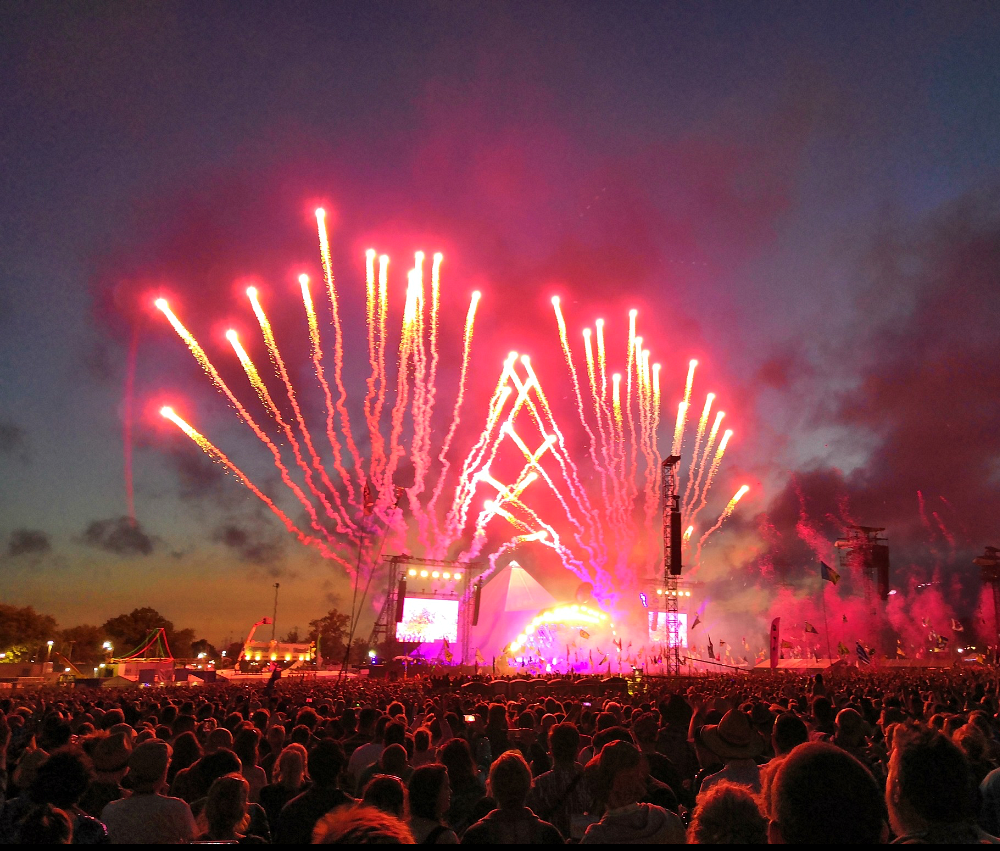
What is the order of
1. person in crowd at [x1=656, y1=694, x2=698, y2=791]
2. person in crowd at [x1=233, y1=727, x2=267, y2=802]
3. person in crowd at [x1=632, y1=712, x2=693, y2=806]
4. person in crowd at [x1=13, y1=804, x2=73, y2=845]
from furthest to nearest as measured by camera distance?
person in crowd at [x1=656, y1=694, x2=698, y2=791] < person in crowd at [x1=632, y1=712, x2=693, y2=806] < person in crowd at [x1=233, y1=727, x2=267, y2=802] < person in crowd at [x1=13, y1=804, x2=73, y2=845]

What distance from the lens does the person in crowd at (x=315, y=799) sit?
4364 mm

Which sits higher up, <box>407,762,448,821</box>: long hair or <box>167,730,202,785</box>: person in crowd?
<box>407,762,448,821</box>: long hair

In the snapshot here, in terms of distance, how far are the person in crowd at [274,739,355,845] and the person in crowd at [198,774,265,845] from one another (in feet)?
1.89

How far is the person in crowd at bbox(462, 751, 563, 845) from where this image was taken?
374 centimetres

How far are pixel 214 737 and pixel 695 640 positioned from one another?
257 feet

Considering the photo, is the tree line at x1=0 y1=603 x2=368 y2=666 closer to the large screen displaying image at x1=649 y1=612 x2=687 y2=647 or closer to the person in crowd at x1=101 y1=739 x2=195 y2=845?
the large screen displaying image at x1=649 y1=612 x2=687 y2=647

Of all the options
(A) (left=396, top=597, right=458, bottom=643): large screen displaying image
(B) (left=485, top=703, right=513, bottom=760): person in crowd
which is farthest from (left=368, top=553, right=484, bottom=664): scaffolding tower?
(B) (left=485, top=703, right=513, bottom=760): person in crowd

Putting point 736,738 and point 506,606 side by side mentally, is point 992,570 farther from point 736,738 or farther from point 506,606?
point 736,738

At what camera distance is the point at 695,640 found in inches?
3024

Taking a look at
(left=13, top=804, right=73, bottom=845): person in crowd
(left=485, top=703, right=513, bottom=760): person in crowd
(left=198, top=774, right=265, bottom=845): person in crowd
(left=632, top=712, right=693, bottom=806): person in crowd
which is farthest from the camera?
(left=485, top=703, right=513, bottom=760): person in crowd

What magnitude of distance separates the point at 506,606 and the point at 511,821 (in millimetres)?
64695

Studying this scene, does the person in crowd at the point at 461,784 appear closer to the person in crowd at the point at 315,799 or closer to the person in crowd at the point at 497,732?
the person in crowd at the point at 315,799

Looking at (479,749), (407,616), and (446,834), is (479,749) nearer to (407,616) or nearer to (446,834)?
(446,834)

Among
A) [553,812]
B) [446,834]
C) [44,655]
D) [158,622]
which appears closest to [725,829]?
[446,834]
